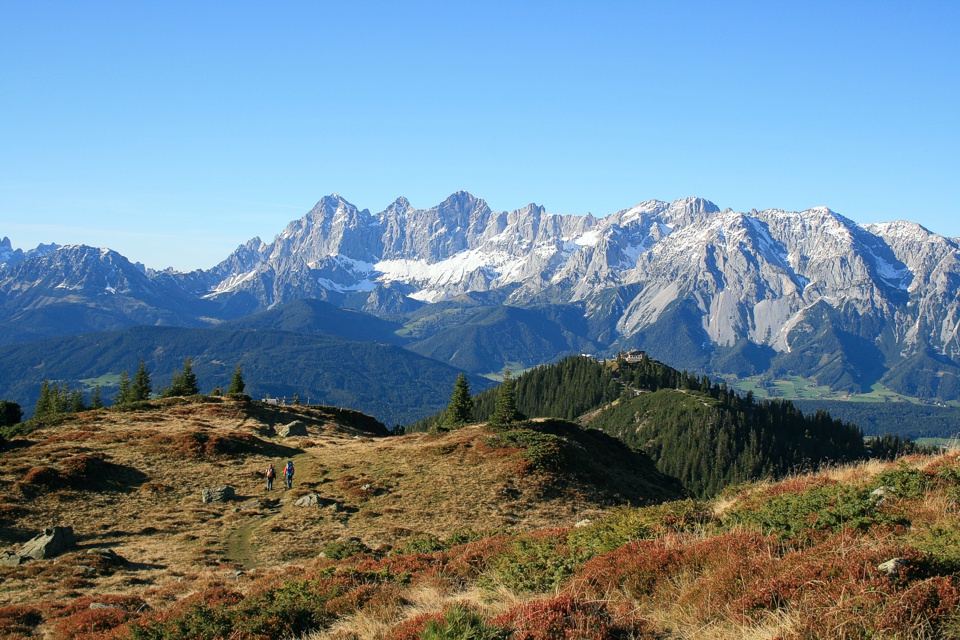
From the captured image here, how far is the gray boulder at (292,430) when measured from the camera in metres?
67.0

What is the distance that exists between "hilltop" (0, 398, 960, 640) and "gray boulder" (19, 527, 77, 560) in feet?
3.72

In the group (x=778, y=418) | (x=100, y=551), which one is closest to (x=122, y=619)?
(x=100, y=551)

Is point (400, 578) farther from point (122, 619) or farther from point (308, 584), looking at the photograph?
point (122, 619)

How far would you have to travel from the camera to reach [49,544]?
29875 millimetres

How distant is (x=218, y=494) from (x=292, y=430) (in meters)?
26.1

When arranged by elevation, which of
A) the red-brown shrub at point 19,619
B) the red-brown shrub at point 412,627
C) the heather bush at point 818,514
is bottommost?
the red-brown shrub at point 19,619

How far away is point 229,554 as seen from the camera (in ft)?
104

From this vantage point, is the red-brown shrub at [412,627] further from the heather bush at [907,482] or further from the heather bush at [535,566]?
the heather bush at [907,482]

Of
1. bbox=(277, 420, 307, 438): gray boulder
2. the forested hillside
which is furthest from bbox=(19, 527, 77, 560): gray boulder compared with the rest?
the forested hillside

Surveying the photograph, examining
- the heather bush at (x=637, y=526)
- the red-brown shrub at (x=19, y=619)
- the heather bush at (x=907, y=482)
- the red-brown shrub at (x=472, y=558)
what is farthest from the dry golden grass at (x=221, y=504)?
the heather bush at (x=907, y=482)

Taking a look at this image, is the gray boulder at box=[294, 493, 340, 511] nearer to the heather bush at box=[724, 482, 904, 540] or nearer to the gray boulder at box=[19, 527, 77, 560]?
the gray boulder at box=[19, 527, 77, 560]

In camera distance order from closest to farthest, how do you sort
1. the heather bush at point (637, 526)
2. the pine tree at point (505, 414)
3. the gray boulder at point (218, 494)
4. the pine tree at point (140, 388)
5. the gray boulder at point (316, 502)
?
the heather bush at point (637, 526) → the gray boulder at point (316, 502) → the gray boulder at point (218, 494) → the pine tree at point (505, 414) → the pine tree at point (140, 388)

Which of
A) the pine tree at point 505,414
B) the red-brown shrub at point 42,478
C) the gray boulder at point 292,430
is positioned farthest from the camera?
the gray boulder at point 292,430

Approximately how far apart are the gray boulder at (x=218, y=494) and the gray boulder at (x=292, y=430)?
2353 cm
